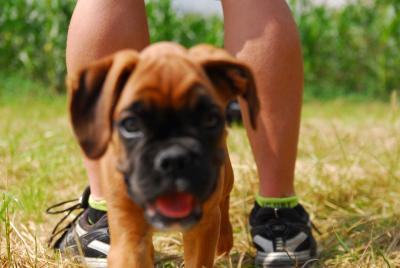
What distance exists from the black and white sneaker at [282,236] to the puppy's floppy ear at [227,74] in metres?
0.88

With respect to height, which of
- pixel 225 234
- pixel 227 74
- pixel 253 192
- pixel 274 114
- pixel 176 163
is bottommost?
pixel 253 192

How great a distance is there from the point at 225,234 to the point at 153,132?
1145 millimetres

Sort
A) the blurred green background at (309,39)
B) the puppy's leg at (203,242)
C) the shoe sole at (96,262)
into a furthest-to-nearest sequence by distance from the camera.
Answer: the blurred green background at (309,39), the shoe sole at (96,262), the puppy's leg at (203,242)

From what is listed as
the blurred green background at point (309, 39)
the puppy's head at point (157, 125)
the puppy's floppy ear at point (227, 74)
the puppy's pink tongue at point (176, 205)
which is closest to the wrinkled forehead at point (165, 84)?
the puppy's head at point (157, 125)

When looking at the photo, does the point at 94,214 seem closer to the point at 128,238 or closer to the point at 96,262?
the point at 96,262

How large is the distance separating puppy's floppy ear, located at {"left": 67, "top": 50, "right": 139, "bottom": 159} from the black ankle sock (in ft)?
3.01

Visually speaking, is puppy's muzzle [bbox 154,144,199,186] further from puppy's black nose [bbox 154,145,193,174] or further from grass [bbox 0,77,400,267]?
grass [bbox 0,77,400,267]

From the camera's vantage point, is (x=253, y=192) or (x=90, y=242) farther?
(x=253, y=192)

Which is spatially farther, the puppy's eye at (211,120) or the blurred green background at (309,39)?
the blurred green background at (309,39)

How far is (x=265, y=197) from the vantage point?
286 centimetres

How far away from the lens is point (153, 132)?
1783 millimetres

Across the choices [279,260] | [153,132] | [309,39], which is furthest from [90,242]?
[309,39]

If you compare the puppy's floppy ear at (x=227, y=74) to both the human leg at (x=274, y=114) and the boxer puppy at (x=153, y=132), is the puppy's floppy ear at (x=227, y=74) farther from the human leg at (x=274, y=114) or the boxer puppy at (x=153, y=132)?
the human leg at (x=274, y=114)

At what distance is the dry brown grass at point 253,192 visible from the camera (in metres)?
2.74
